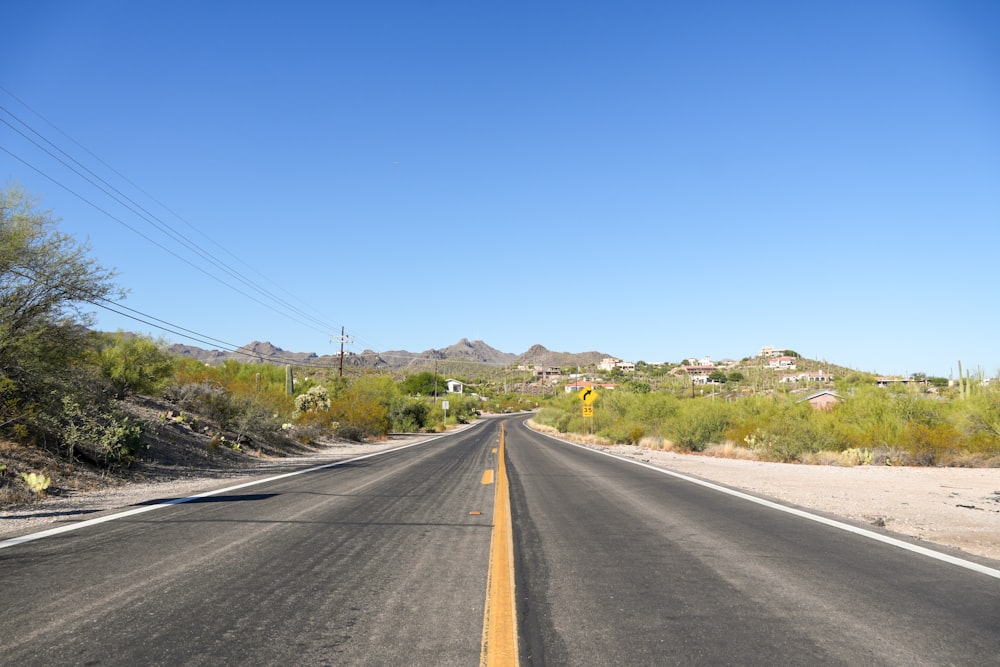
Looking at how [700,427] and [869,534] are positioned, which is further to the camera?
[700,427]

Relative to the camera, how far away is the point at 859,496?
34.9 feet

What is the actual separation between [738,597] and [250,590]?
11.7 ft

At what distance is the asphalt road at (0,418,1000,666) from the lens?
10.9 feet

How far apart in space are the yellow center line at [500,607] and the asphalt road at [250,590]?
75 mm

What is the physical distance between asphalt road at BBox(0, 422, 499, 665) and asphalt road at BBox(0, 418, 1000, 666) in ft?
0.06

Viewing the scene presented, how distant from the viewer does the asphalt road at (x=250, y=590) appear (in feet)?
10.9

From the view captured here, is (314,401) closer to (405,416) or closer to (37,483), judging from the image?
(405,416)

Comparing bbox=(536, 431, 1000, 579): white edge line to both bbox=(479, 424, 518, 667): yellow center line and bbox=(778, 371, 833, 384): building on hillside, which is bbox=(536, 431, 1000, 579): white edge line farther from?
bbox=(778, 371, 833, 384): building on hillside

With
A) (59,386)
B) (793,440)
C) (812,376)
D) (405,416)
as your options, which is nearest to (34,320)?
(59,386)

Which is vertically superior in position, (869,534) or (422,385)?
(422,385)

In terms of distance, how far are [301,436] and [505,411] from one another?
4235 inches

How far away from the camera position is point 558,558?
18.6 feet

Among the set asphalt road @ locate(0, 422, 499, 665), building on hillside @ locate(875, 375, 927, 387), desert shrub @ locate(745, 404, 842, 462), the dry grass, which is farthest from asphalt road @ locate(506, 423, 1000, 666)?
building on hillside @ locate(875, 375, 927, 387)

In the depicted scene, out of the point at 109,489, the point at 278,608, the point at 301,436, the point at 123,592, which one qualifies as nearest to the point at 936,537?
the point at 278,608
